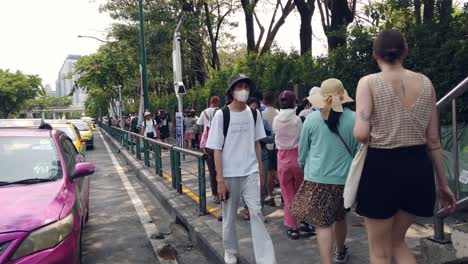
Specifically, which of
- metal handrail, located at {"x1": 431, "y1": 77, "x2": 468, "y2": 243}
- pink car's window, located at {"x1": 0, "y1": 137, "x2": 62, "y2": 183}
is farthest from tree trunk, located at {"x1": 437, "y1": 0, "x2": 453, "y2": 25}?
pink car's window, located at {"x1": 0, "y1": 137, "x2": 62, "y2": 183}

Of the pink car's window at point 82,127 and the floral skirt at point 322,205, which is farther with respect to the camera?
the pink car's window at point 82,127

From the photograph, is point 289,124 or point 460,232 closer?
point 460,232

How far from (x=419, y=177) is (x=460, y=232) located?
1.20 metres

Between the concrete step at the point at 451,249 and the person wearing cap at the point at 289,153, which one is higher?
the person wearing cap at the point at 289,153

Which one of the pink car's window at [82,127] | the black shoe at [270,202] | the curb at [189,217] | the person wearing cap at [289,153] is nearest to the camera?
the curb at [189,217]

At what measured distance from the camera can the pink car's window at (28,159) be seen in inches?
162

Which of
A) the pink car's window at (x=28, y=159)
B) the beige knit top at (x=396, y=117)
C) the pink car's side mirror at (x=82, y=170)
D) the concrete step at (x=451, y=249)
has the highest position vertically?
the beige knit top at (x=396, y=117)

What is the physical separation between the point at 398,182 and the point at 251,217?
1.72 m

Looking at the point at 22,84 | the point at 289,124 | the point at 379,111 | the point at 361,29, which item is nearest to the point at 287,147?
the point at 289,124

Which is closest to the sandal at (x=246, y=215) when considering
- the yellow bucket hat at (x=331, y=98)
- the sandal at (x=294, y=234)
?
the sandal at (x=294, y=234)

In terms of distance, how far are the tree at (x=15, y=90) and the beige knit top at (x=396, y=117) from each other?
5915 centimetres

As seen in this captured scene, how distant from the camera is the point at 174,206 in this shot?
6727mm

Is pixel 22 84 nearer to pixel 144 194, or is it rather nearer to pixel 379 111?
pixel 144 194

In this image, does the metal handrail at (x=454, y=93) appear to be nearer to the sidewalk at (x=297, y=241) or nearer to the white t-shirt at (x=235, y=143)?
the sidewalk at (x=297, y=241)
